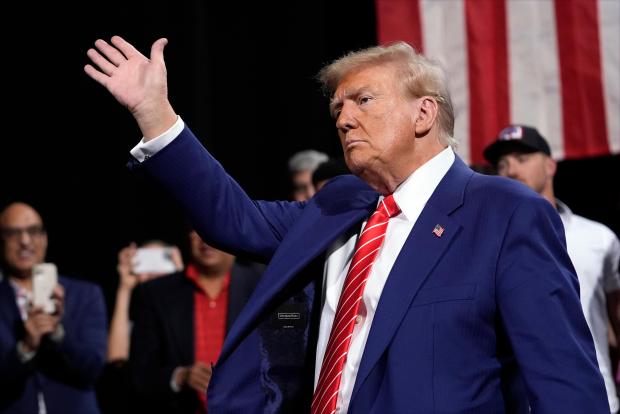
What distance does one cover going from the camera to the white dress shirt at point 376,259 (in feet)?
7.11

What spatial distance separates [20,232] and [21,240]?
0.06 metres

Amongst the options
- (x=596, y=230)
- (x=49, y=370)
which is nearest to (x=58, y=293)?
(x=49, y=370)

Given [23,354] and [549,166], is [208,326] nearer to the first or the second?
[23,354]

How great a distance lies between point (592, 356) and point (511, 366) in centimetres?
17

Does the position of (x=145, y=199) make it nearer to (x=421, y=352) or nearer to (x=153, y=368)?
(x=153, y=368)

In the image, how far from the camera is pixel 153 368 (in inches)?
166

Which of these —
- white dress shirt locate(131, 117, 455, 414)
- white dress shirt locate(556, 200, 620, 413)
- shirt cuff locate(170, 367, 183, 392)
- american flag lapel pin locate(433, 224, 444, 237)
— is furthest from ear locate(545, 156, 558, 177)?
american flag lapel pin locate(433, 224, 444, 237)

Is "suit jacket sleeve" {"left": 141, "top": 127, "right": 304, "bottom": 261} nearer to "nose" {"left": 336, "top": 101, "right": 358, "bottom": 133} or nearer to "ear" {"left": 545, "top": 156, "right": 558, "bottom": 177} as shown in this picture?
"nose" {"left": 336, "top": 101, "right": 358, "bottom": 133}

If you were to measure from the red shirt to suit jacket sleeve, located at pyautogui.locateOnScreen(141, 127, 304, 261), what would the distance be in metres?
1.80

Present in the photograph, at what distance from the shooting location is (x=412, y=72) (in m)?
2.32

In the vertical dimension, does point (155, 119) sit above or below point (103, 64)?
below

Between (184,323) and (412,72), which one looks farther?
(184,323)

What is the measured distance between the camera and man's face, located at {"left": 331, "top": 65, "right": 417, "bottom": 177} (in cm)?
227

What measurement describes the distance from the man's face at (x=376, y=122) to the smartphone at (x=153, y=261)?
11.0 feet
